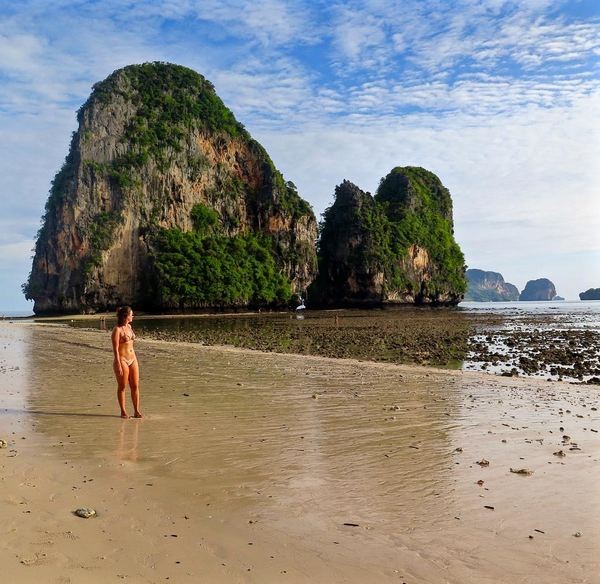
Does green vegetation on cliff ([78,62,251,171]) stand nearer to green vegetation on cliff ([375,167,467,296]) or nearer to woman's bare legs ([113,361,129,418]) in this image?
green vegetation on cliff ([375,167,467,296])

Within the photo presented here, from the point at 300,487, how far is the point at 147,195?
7919 cm

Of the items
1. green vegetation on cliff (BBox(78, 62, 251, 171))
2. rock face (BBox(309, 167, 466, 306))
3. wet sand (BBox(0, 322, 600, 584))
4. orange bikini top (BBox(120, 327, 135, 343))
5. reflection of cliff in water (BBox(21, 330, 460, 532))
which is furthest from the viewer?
rock face (BBox(309, 167, 466, 306))

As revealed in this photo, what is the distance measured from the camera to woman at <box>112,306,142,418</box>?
9266mm

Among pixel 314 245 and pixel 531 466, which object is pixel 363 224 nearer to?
pixel 314 245

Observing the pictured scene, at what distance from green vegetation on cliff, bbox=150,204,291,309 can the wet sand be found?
62798 mm

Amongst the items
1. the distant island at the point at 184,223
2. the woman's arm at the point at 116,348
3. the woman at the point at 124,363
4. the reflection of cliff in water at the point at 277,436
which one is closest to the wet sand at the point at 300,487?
the reflection of cliff in water at the point at 277,436

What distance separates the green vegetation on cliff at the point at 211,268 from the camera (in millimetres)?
73688

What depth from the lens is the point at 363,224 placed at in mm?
102625

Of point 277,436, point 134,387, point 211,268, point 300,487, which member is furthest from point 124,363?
point 211,268

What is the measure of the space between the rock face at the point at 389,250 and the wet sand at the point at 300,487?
296 feet

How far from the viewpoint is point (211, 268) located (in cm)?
7831

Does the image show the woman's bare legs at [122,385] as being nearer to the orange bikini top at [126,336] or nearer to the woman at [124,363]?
the woman at [124,363]

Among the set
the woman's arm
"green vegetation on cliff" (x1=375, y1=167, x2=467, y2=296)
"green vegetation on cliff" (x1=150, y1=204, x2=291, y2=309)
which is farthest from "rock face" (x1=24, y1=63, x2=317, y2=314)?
the woman's arm

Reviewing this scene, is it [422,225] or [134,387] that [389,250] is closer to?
[422,225]
